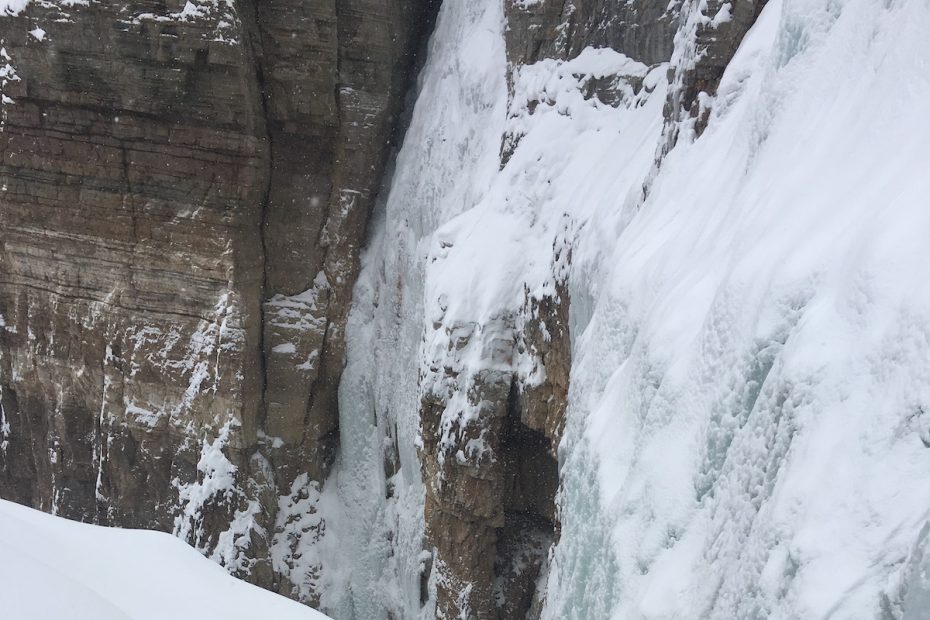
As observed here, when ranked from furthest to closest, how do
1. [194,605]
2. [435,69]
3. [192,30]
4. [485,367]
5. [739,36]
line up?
[435,69] < [192,30] < [485,367] < [739,36] < [194,605]

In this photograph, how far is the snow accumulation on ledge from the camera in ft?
6.76

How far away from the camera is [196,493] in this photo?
9648 mm

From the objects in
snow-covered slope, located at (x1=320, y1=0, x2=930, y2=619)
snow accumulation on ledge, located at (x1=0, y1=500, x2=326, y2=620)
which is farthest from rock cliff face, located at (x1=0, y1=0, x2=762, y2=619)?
snow accumulation on ledge, located at (x1=0, y1=500, x2=326, y2=620)

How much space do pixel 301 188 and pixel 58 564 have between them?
767cm

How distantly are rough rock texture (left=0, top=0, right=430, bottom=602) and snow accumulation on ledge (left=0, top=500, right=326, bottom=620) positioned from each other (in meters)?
6.81

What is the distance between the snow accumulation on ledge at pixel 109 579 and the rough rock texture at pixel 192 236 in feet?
22.4

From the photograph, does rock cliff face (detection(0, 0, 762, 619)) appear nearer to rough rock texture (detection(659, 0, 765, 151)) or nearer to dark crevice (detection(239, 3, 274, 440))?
dark crevice (detection(239, 3, 274, 440))

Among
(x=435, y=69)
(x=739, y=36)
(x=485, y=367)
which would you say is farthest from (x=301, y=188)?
(x=739, y=36)

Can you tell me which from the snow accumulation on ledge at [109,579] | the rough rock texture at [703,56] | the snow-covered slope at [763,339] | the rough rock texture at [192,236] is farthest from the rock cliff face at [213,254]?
the snow accumulation on ledge at [109,579]

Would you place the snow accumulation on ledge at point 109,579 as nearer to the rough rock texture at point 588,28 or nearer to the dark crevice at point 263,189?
the rough rock texture at point 588,28

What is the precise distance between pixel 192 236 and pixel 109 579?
746 cm

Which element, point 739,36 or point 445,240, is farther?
point 445,240

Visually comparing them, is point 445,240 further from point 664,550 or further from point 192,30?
point 664,550

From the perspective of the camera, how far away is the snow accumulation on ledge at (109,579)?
206 centimetres
